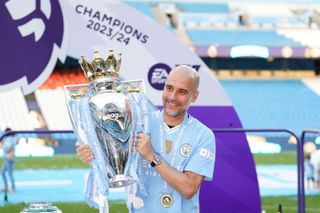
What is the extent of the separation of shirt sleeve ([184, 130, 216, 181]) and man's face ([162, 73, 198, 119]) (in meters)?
0.17

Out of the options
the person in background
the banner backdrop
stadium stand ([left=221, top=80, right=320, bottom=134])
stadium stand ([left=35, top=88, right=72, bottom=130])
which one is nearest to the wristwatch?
the banner backdrop

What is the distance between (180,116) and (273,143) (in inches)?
622

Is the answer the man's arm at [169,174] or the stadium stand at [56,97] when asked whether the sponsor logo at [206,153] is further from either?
the stadium stand at [56,97]

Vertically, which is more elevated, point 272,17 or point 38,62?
point 272,17

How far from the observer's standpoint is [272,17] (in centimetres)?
3100

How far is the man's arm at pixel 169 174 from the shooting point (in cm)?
242

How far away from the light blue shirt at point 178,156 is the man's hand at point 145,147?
0.12m

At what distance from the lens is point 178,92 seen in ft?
8.11

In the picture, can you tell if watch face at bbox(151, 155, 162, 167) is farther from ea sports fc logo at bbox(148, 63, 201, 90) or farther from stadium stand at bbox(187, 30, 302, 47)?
stadium stand at bbox(187, 30, 302, 47)

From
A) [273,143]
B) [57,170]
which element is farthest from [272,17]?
[57,170]

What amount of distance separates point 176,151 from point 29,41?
9.92 ft

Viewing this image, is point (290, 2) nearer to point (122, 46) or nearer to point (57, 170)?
point (57, 170)

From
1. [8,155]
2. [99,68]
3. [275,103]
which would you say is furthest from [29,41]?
[275,103]

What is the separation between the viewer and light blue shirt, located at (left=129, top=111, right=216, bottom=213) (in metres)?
2.54
